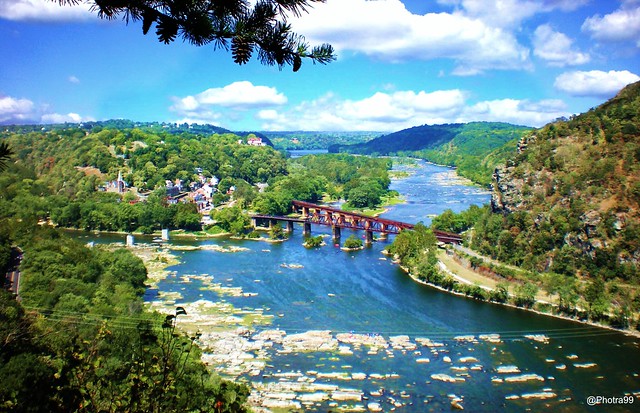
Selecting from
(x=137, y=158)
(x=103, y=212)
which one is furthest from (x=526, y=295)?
(x=137, y=158)

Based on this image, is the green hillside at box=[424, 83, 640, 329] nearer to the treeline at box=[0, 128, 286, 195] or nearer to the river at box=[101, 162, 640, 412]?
the river at box=[101, 162, 640, 412]

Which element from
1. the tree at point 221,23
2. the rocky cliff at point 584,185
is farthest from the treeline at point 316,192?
the tree at point 221,23

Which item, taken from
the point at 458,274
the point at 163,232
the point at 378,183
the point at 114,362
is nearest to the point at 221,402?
the point at 114,362

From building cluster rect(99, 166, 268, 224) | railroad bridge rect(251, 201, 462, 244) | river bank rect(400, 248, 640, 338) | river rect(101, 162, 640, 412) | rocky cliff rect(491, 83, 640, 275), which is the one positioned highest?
rocky cliff rect(491, 83, 640, 275)

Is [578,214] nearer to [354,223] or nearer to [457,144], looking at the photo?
[354,223]

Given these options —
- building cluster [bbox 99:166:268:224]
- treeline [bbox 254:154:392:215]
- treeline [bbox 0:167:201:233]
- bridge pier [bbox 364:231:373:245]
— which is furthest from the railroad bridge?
building cluster [bbox 99:166:268:224]

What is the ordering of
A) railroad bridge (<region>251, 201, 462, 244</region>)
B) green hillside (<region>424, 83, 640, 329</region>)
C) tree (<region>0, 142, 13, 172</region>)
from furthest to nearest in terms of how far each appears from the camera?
1. railroad bridge (<region>251, 201, 462, 244</region>)
2. green hillside (<region>424, 83, 640, 329</region>)
3. tree (<region>0, 142, 13, 172</region>)

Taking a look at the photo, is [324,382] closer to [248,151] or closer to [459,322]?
[459,322]
